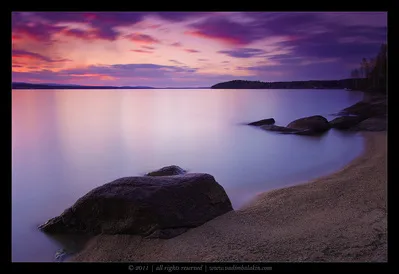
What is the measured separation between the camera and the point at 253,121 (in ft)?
35.5

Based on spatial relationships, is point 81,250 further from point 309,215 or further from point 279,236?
point 309,215

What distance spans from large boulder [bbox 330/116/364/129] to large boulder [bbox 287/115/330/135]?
0.94 feet

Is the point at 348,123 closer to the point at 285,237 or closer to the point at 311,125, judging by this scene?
the point at 311,125

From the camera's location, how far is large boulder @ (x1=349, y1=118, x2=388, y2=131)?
330 inches

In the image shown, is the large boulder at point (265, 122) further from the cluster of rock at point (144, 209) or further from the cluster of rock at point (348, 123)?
the cluster of rock at point (144, 209)

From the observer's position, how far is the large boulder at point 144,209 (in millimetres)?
3756

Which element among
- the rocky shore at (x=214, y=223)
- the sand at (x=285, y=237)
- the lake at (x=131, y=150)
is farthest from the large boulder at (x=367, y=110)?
the sand at (x=285, y=237)

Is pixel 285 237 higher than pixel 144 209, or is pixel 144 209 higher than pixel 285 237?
pixel 144 209

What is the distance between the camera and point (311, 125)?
30.9ft

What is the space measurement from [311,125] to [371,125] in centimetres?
152

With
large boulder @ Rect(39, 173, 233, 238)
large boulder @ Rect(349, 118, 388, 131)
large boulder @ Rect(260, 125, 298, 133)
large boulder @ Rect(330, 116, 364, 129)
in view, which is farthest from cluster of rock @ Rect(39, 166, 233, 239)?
large boulder @ Rect(330, 116, 364, 129)

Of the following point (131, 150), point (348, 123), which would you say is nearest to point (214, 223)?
point (131, 150)

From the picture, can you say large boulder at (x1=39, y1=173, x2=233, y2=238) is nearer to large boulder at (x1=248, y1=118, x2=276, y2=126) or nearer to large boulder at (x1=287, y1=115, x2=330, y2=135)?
large boulder at (x1=287, y1=115, x2=330, y2=135)
